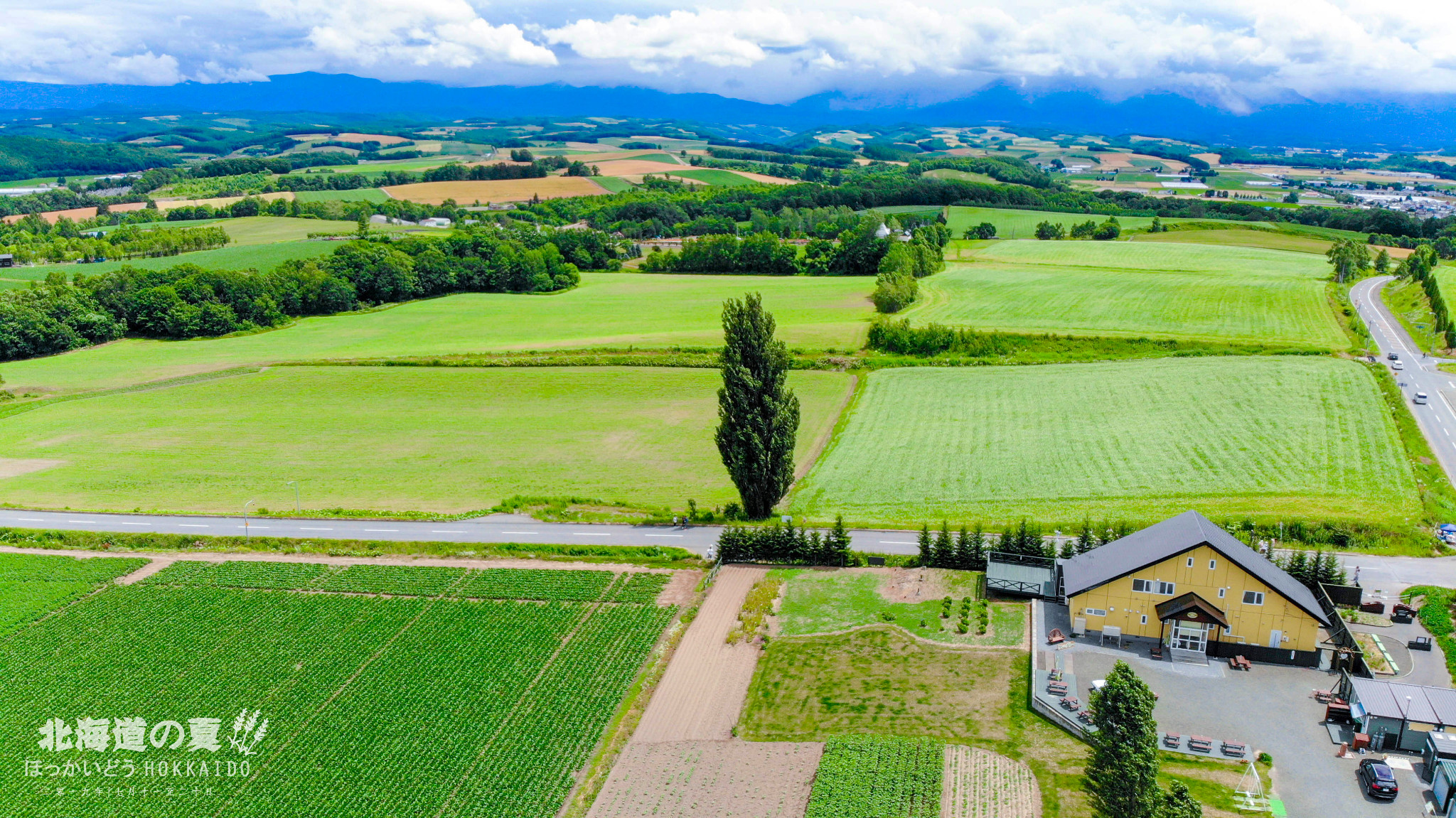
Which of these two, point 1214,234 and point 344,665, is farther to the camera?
point 1214,234

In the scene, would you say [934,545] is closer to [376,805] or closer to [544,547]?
[544,547]

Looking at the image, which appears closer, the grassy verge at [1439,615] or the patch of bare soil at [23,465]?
the grassy verge at [1439,615]

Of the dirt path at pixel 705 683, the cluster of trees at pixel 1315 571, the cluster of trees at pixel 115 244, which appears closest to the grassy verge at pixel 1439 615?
the cluster of trees at pixel 1315 571

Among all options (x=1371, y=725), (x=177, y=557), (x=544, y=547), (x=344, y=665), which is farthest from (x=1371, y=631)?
(x=177, y=557)

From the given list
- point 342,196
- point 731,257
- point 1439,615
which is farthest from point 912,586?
point 342,196

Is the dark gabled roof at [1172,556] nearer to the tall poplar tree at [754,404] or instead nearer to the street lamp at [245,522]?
the tall poplar tree at [754,404]

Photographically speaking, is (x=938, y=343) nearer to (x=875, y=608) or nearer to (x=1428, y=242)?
(x=875, y=608)
